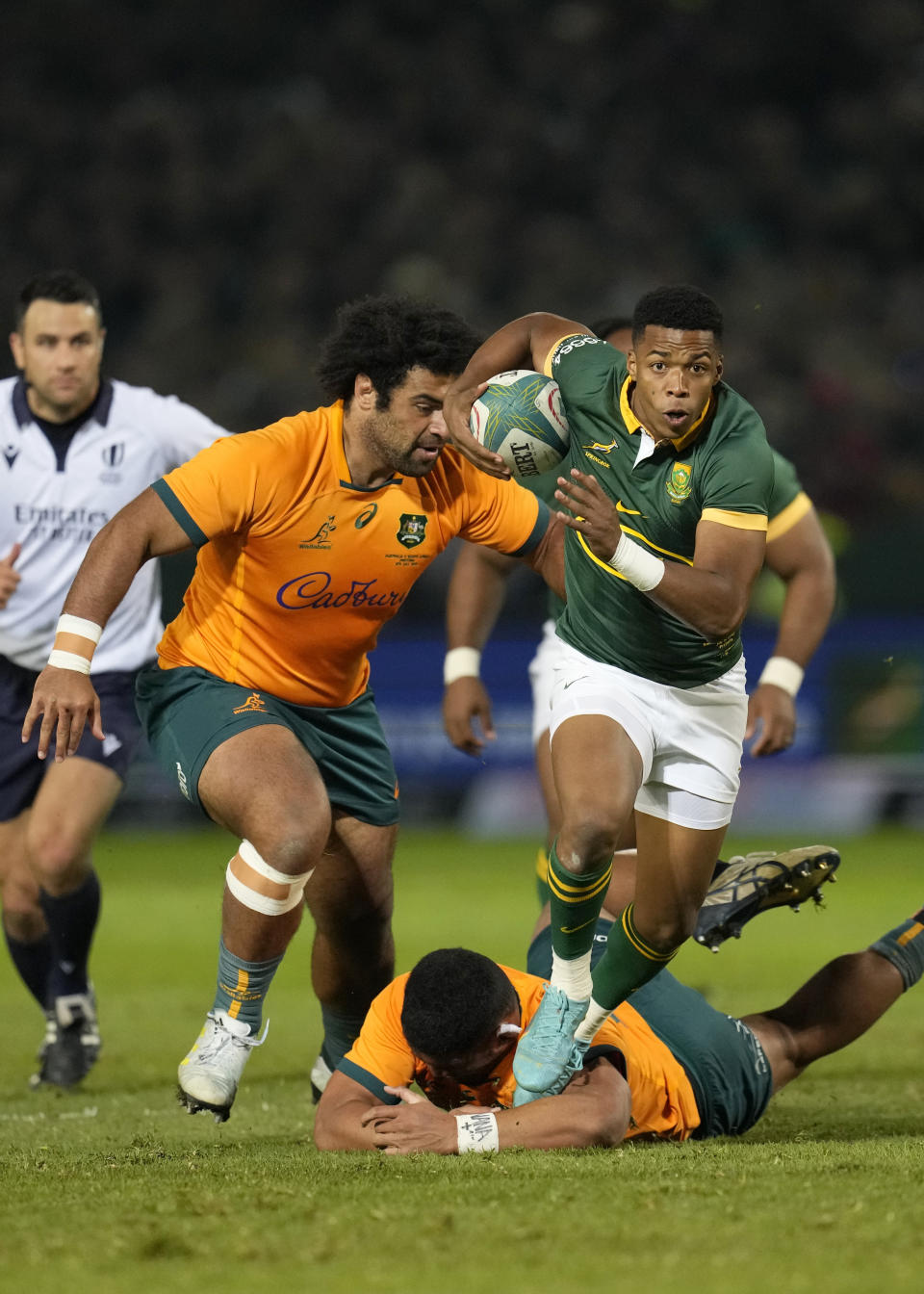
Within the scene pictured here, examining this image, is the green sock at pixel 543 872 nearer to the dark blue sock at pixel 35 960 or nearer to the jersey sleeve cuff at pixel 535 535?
the jersey sleeve cuff at pixel 535 535

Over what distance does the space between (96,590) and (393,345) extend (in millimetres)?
1136

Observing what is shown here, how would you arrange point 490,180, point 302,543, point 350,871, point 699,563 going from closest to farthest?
1. point 699,563
2. point 302,543
3. point 350,871
4. point 490,180

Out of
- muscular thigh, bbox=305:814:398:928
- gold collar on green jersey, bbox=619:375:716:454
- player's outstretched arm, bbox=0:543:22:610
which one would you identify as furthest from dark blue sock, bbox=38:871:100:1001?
gold collar on green jersey, bbox=619:375:716:454

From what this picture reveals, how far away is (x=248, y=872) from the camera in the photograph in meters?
4.77

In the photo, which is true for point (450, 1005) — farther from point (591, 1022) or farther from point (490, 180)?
point (490, 180)

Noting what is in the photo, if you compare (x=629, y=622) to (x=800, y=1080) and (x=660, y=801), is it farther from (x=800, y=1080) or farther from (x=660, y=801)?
(x=800, y=1080)

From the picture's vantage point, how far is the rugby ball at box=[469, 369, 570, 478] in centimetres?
488

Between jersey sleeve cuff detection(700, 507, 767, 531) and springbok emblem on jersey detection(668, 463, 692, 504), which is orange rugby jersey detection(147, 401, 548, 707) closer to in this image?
springbok emblem on jersey detection(668, 463, 692, 504)

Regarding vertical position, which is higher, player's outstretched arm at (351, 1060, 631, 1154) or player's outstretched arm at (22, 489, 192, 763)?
player's outstretched arm at (22, 489, 192, 763)

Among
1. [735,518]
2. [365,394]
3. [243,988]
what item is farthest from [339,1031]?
[735,518]

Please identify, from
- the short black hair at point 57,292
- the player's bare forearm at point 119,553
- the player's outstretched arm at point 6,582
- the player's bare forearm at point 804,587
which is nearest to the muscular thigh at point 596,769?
the player's bare forearm at point 119,553

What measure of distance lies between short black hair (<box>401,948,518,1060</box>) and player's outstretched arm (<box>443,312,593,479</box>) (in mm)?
1385

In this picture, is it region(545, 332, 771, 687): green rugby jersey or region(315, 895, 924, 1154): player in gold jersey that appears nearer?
region(315, 895, 924, 1154): player in gold jersey

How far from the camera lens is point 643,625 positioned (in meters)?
4.91
